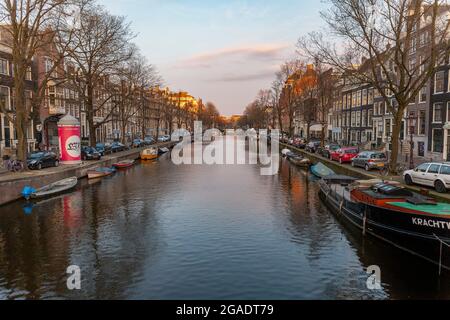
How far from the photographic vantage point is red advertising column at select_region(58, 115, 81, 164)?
1443 inches

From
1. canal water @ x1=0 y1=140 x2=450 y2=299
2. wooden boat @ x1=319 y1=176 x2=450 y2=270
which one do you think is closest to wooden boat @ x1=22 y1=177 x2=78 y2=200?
canal water @ x1=0 y1=140 x2=450 y2=299

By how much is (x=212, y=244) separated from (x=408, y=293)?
27.1ft

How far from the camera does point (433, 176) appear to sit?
24.0m

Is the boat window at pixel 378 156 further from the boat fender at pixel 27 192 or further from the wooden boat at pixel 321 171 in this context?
the boat fender at pixel 27 192

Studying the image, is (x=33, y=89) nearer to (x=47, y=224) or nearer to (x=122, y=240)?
(x=47, y=224)

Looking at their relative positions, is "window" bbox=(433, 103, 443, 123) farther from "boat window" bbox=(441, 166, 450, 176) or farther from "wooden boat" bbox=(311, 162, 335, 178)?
"boat window" bbox=(441, 166, 450, 176)

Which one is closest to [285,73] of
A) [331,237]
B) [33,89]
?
[33,89]

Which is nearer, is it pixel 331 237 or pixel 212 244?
pixel 212 244

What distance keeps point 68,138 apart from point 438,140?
1551 inches

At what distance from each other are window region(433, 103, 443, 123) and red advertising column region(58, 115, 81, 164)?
3874 centimetres

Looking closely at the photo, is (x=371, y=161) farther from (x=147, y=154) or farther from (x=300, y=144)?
(x=147, y=154)

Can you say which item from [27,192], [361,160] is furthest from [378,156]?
[27,192]

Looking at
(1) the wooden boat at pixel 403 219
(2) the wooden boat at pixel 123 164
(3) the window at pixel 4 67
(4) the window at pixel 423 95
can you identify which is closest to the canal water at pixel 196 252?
(1) the wooden boat at pixel 403 219

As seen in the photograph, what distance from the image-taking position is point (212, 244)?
17562 mm
